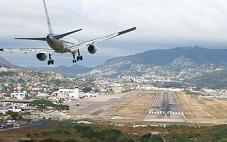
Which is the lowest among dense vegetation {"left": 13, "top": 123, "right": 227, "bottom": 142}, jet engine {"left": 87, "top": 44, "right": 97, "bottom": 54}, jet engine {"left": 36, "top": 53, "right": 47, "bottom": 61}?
dense vegetation {"left": 13, "top": 123, "right": 227, "bottom": 142}

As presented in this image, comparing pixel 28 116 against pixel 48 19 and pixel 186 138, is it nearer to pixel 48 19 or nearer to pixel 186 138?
pixel 186 138

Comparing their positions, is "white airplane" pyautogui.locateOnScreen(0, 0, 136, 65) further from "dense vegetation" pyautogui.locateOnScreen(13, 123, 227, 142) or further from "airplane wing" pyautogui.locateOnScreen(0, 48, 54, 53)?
"dense vegetation" pyautogui.locateOnScreen(13, 123, 227, 142)

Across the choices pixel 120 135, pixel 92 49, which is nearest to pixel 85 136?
pixel 120 135

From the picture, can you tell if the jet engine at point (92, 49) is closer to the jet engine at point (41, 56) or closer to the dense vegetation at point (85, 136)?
the jet engine at point (41, 56)

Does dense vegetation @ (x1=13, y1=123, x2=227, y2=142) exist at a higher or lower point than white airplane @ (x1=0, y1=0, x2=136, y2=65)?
lower

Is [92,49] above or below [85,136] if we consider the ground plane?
above

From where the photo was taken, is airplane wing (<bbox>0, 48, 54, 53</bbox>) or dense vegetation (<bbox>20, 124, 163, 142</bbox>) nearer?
airplane wing (<bbox>0, 48, 54, 53</bbox>)

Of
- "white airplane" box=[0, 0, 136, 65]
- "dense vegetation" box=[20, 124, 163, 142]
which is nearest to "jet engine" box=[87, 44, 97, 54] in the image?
"white airplane" box=[0, 0, 136, 65]

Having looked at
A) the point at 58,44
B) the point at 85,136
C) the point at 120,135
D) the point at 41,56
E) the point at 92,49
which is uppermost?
the point at 58,44

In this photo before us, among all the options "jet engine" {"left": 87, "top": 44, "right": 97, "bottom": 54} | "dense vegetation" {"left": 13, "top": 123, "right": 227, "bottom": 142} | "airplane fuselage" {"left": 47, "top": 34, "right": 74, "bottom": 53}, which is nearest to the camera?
"airplane fuselage" {"left": 47, "top": 34, "right": 74, "bottom": 53}

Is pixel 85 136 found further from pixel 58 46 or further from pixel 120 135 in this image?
pixel 58 46

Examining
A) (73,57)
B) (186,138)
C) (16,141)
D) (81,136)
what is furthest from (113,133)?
(73,57)
